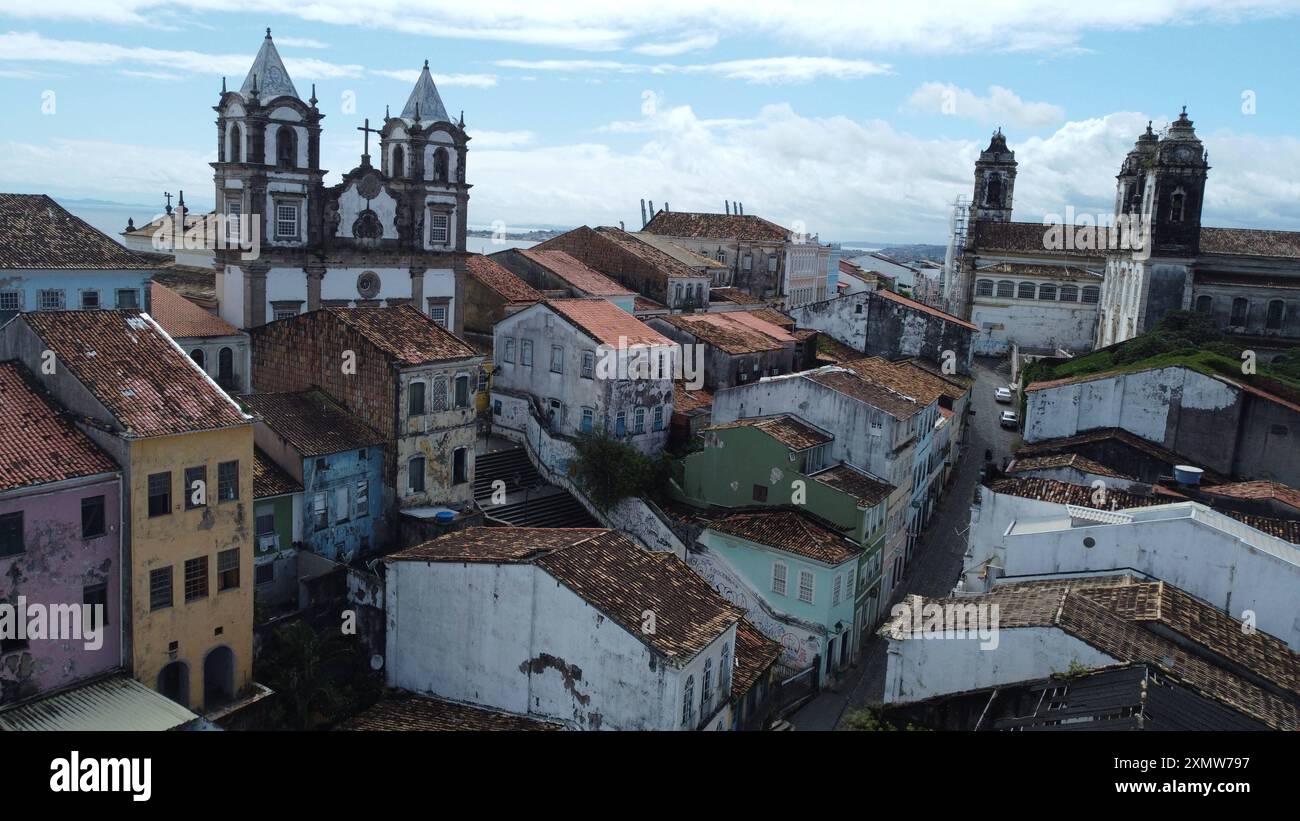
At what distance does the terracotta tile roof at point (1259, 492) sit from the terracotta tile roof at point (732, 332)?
21.9 meters

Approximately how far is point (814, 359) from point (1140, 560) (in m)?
31.9

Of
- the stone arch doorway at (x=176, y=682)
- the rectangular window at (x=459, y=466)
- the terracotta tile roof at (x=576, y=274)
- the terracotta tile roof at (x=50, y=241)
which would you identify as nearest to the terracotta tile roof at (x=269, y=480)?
the stone arch doorway at (x=176, y=682)

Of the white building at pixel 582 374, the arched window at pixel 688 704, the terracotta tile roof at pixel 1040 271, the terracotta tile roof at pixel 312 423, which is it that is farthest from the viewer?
the terracotta tile roof at pixel 1040 271

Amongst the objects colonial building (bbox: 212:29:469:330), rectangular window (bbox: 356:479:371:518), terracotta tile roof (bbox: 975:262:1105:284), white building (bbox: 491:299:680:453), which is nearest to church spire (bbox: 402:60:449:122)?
colonial building (bbox: 212:29:469:330)

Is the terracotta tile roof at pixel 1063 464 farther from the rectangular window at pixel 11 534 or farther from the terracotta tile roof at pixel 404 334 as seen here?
the rectangular window at pixel 11 534

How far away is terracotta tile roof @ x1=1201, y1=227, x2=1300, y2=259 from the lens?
67188 millimetres

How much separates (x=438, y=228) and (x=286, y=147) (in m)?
8.31

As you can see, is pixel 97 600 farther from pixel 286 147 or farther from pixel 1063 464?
pixel 1063 464

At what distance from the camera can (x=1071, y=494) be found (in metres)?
33.3

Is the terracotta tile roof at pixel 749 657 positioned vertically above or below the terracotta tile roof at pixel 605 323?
below

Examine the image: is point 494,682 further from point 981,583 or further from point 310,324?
point 310,324

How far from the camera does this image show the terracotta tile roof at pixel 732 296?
71.4 m

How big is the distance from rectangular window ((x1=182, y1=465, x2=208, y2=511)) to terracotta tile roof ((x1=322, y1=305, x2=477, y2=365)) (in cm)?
966
